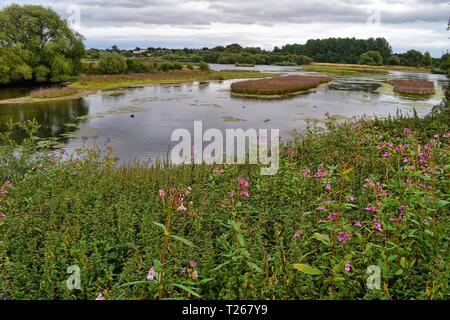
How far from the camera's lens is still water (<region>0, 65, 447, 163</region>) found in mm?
16484

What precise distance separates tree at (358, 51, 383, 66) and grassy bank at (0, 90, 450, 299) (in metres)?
120

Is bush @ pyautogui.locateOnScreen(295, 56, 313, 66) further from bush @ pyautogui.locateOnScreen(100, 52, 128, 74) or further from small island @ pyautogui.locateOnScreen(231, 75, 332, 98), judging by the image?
small island @ pyautogui.locateOnScreen(231, 75, 332, 98)

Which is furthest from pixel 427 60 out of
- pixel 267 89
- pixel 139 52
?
pixel 267 89

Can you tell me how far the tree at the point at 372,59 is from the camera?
11688 cm

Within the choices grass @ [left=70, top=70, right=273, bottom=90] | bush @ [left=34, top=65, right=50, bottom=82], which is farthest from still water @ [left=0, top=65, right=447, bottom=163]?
bush @ [left=34, top=65, right=50, bottom=82]

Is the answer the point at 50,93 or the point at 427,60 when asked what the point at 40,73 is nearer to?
the point at 50,93

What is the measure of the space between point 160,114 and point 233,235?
20256 mm

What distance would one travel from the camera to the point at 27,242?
4.18 meters

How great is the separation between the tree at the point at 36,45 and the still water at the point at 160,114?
7602 millimetres

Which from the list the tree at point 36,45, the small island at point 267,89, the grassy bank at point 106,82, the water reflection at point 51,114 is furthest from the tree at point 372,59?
the water reflection at point 51,114

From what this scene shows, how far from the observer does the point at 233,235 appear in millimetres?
3605

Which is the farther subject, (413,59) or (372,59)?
(413,59)

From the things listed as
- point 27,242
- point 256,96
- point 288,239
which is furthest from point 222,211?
point 256,96
